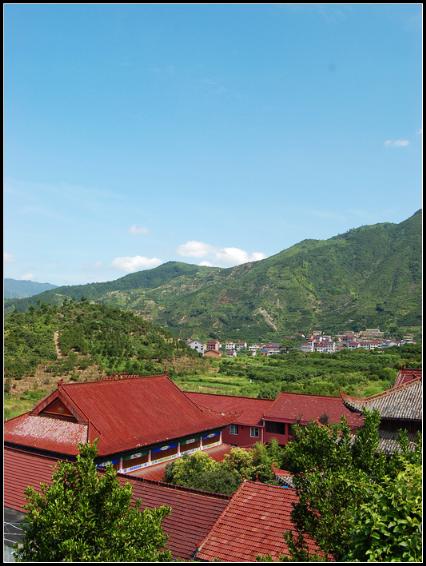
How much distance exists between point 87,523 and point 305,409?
26953 millimetres

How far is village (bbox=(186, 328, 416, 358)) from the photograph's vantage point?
100931 millimetres

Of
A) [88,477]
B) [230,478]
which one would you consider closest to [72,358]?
[230,478]

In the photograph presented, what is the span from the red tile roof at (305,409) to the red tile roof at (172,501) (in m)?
17.9

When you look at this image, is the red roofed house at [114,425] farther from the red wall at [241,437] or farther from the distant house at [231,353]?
the distant house at [231,353]

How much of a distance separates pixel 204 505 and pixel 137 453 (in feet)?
27.0

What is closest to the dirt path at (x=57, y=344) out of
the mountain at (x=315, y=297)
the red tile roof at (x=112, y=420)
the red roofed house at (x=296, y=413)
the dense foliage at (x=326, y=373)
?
the dense foliage at (x=326, y=373)

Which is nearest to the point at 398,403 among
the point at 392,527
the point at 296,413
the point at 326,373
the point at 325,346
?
the point at 392,527

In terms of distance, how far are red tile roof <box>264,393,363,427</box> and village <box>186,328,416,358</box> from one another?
62292mm

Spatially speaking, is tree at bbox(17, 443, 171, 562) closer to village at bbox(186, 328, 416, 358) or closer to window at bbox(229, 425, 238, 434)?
window at bbox(229, 425, 238, 434)

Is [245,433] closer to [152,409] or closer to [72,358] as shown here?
[152,409]

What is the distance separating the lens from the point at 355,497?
604 cm

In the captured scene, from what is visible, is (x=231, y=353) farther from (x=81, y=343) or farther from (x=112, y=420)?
(x=112, y=420)

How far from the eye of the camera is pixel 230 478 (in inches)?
674

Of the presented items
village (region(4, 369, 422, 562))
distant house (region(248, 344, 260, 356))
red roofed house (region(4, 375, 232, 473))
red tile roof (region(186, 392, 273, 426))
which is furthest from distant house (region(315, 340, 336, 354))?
red roofed house (region(4, 375, 232, 473))
